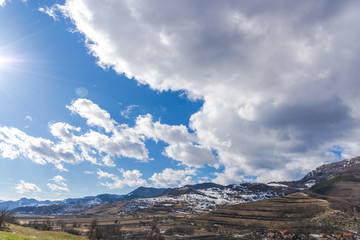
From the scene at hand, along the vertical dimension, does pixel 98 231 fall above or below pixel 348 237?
above

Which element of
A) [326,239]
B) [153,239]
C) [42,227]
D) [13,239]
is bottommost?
[326,239]

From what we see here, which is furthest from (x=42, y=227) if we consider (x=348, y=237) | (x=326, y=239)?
(x=348, y=237)

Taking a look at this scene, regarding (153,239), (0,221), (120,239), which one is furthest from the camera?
(120,239)

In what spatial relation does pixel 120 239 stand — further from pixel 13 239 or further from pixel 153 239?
pixel 13 239

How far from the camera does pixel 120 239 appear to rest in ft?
646

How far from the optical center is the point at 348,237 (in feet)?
653

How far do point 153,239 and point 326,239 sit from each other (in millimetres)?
176446

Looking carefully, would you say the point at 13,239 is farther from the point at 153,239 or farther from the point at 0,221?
the point at 153,239

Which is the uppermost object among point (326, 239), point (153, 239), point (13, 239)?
point (13, 239)

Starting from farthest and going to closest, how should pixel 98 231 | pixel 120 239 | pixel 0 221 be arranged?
pixel 120 239 < pixel 98 231 < pixel 0 221

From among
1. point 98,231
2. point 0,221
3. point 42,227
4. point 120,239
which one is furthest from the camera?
point 120,239

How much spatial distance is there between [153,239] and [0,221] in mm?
98347

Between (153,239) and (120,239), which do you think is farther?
(120,239)

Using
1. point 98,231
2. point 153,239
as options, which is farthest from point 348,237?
point 98,231
